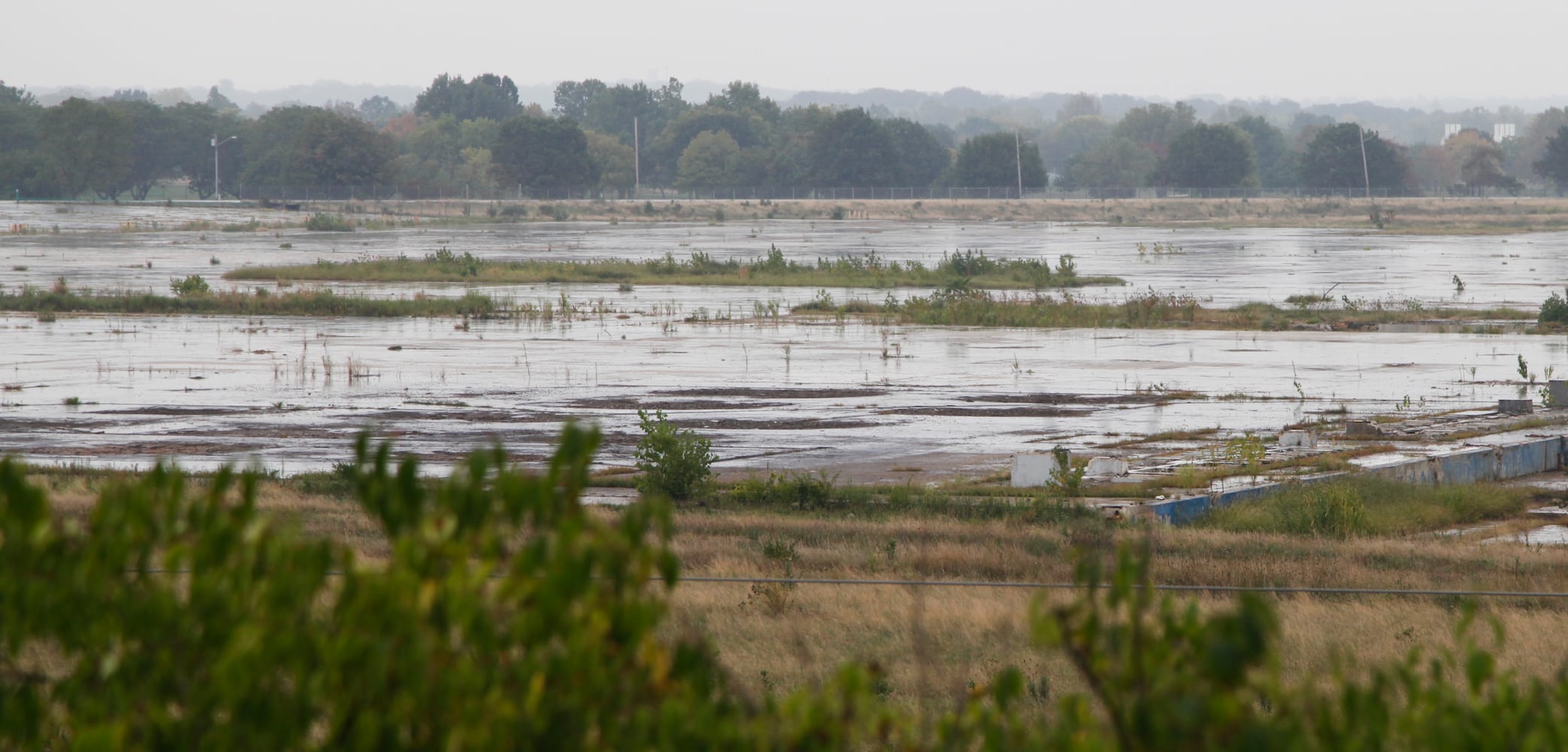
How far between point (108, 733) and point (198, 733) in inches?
20.7

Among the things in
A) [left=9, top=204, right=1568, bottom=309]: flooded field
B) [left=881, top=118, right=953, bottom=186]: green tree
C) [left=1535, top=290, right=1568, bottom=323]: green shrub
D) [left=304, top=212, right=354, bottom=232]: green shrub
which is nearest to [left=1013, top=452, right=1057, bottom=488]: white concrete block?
[left=1535, top=290, right=1568, bottom=323]: green shrub

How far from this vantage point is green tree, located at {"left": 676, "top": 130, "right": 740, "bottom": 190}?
563 ft

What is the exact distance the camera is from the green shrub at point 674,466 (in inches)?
762

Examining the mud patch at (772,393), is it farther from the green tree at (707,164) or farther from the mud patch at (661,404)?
the green tree at (707,164)

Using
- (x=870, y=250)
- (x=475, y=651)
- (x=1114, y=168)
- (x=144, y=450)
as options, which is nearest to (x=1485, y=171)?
(x=1114, y=168)

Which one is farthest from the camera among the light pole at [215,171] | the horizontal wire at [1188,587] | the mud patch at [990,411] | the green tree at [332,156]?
the light pole at [215,171]

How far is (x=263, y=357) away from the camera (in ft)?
118

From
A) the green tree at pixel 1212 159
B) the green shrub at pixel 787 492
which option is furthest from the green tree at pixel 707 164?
the green shrub at pixel 787 492

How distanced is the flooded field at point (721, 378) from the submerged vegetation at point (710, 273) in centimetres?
284

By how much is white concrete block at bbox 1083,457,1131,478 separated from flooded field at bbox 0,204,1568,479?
1866 mm

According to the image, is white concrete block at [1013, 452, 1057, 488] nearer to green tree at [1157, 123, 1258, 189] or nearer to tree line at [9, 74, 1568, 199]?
tree line at [9, 74, 1568, 199]

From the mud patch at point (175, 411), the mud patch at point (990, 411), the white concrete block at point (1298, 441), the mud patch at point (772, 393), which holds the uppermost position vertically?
the mud patch at point (175, 411)

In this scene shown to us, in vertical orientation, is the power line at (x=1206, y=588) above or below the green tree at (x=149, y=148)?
below

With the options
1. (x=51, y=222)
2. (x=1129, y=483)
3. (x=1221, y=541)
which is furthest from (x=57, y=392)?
(x=51, y=222)
